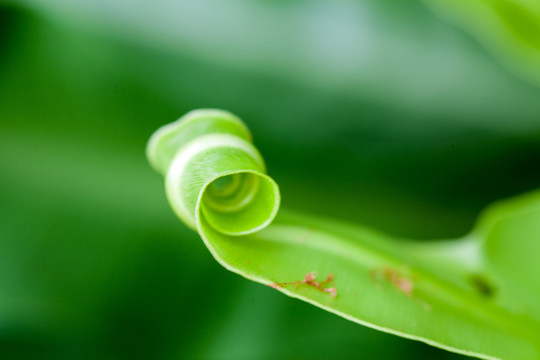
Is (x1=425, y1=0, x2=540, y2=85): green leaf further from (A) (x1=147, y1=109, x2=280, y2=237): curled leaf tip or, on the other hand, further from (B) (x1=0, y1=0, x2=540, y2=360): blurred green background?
(A) (x1=147, y1=109, x2=280, y2=237): curled leaf tip

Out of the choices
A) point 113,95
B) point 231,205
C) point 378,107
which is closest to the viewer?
point 231,205

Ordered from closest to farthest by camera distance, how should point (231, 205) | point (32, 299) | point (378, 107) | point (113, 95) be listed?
point (231, 205), point (32, 299), point (113, 95), point (378, 107)

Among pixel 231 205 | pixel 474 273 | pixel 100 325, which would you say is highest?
pixel 231 205

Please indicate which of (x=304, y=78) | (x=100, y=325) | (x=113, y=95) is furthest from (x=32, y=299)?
(x=304, y=78)

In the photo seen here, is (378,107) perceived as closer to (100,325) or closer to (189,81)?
(189,81)

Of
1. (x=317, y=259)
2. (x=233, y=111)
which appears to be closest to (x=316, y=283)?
(x=317, y=259)

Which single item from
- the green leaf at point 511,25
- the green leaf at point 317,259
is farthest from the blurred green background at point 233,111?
the green leaf at point 317,259

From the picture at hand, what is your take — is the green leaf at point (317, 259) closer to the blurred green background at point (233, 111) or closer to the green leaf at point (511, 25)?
the blurred green background at point (233, 111)

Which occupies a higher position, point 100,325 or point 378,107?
point 378,107
